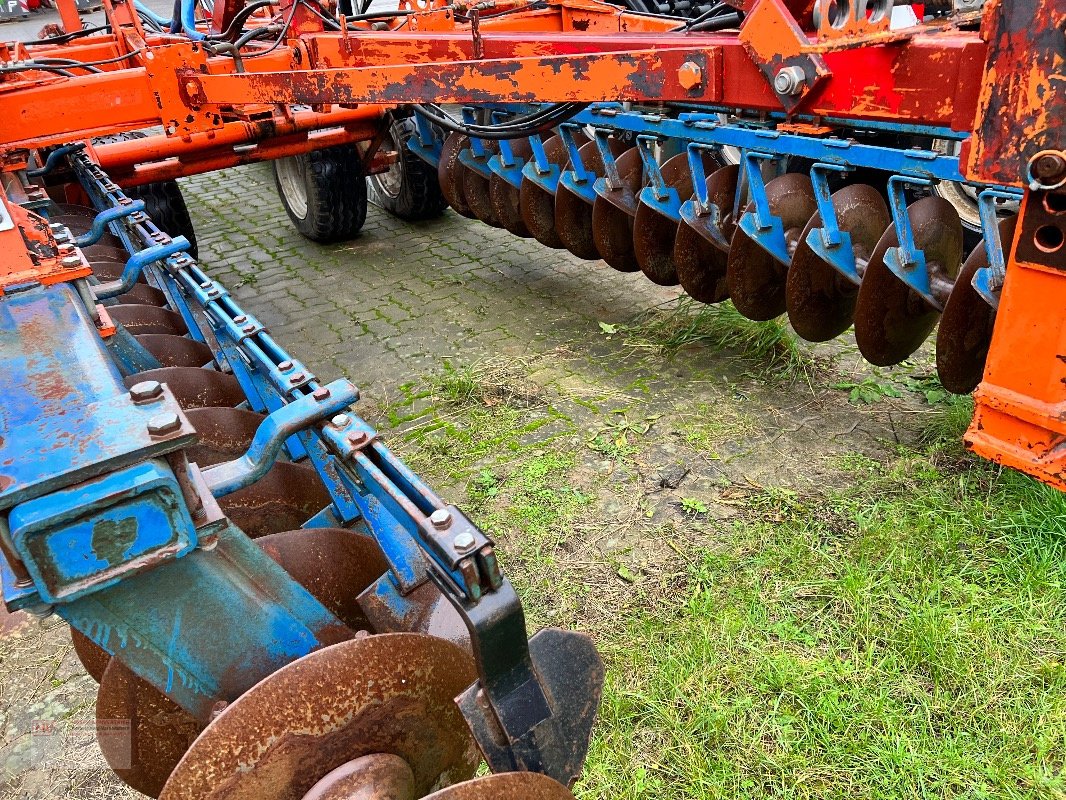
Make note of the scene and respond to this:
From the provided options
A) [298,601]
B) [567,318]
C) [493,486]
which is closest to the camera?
[298,601]

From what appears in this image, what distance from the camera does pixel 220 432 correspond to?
211 cm

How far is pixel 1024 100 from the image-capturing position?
125cm

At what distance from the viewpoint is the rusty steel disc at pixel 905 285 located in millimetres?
2725

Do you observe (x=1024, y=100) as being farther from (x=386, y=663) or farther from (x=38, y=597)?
(x=38, y=597)

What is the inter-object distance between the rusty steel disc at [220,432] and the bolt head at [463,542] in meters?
1.22

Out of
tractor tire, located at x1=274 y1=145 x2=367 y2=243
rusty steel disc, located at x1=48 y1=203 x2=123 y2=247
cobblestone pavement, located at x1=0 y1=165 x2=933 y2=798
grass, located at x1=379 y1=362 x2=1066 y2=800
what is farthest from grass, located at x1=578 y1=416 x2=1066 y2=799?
tractor tire, located at x1=274 y1=145 x2=367 y2=243

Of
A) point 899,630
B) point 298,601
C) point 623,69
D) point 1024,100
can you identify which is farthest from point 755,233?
point 298,601

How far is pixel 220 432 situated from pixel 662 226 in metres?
2.21

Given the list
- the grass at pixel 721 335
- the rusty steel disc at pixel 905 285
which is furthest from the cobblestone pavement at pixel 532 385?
the rusty steel disc at pixel 905 285

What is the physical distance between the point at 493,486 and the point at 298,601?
165cm

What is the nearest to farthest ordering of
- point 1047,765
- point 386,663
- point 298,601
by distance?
point 386,663 < point 298,601 < point 1047,765

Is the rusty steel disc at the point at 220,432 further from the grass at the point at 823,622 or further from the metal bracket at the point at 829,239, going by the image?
the metal bracket at the point at 829,239

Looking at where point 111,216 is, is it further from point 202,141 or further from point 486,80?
point 486,80

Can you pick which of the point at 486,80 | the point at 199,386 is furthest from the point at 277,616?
the point at 486,80
